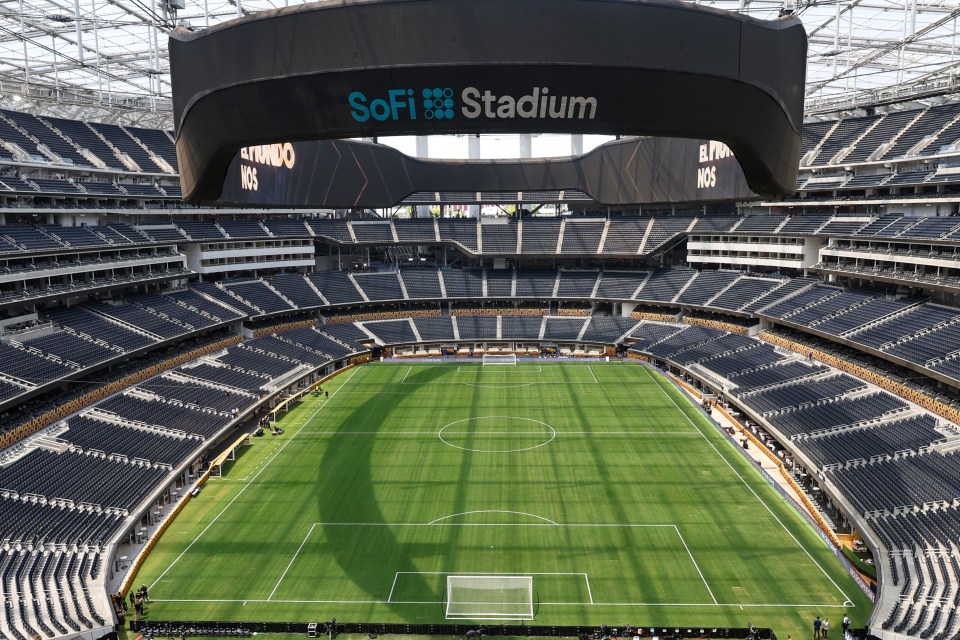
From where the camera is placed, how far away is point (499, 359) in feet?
179

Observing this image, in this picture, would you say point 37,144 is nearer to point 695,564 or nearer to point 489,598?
point 489,598

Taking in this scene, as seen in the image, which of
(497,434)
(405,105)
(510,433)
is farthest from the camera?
(510,433)

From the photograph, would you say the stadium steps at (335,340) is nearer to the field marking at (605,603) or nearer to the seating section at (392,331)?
the seating section at (392,331)

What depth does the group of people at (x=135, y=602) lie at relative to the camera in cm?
2078

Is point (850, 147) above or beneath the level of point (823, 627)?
above

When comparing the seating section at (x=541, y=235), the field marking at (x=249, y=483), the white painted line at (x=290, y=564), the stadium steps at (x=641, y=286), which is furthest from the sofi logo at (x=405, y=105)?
the seating section at (x=541, y=235)

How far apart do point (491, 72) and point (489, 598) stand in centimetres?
1976

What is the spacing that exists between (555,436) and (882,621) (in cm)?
2025

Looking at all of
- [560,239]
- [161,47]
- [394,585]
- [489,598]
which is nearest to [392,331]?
[560,239]

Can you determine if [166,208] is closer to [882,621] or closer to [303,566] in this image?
[303,566]

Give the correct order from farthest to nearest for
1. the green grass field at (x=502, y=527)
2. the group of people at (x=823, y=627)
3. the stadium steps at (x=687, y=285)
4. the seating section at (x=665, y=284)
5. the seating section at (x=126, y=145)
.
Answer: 1. the seating section at (x=665, y=284)
2. the stadium steps at (x=687, y=285)
3. the seating section at (x=126, y=145)
4. the green grass field at (x=502, y=527)
5. the group of people at (x=823, y=627)

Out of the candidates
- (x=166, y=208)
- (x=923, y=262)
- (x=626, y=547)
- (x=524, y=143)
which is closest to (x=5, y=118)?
(x=166, y=208)

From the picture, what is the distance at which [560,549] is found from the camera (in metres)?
24.8

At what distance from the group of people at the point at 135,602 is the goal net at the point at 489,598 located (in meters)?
9.46
